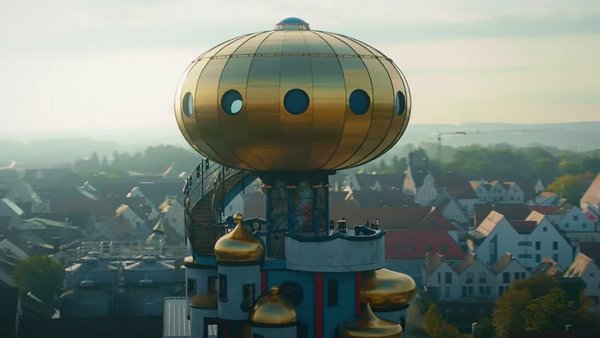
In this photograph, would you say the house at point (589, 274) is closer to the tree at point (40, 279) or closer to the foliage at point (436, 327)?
the foliage at point (436, 327)

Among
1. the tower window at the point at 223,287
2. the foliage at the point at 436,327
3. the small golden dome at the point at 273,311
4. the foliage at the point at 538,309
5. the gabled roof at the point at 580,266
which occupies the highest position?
the tower window at the point at 223,287

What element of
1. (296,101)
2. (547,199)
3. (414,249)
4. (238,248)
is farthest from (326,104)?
(547,199)

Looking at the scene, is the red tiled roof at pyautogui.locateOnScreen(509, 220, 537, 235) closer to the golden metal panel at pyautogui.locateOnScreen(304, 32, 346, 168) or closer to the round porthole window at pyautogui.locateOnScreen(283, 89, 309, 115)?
the golden metal panel at pyautogui.locateOnScreen(304, 32, 346, 168)

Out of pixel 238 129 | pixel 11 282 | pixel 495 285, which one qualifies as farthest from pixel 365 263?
pixel 495 285

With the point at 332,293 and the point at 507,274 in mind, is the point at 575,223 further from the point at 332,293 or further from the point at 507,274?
the point at 332,293

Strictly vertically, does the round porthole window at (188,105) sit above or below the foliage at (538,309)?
above

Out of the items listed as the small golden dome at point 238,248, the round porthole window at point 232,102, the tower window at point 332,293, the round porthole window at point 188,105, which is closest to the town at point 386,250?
the small golden dome at point 238,248
